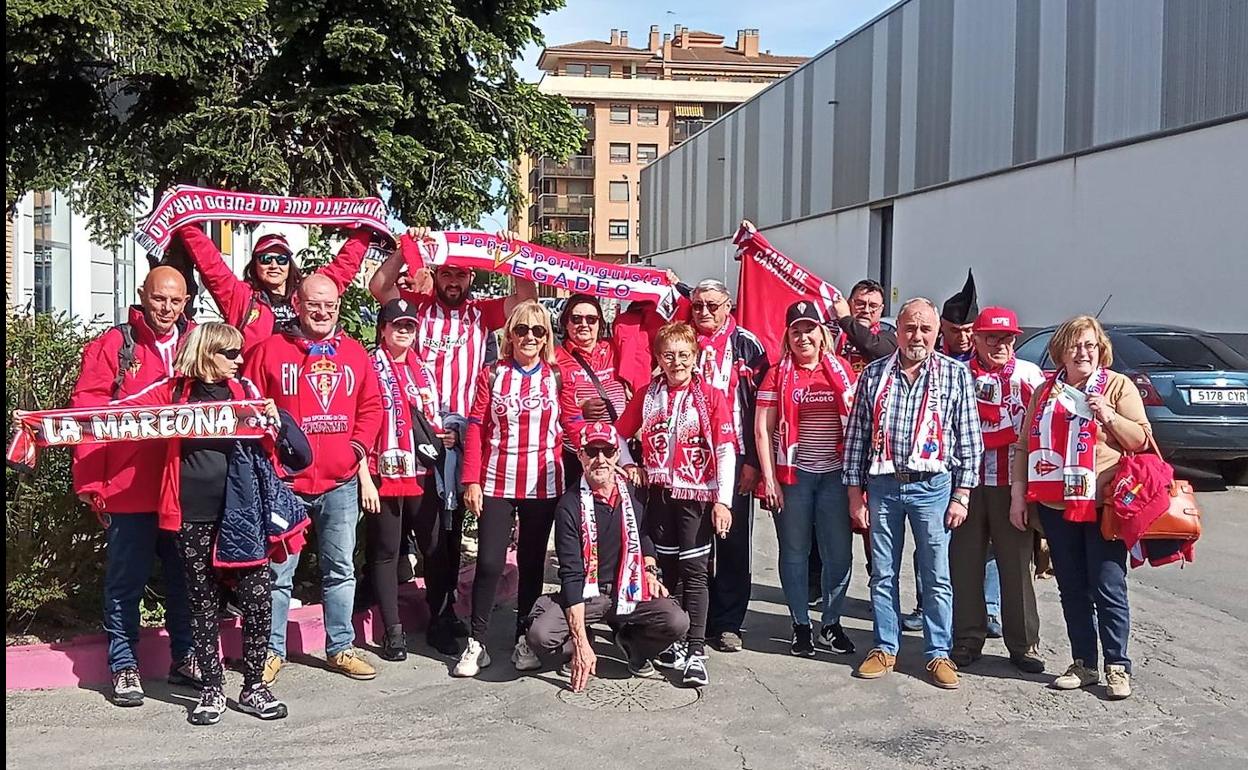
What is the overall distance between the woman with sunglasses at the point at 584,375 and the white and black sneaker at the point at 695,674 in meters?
1.07

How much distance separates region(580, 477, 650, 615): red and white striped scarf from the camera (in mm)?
5656

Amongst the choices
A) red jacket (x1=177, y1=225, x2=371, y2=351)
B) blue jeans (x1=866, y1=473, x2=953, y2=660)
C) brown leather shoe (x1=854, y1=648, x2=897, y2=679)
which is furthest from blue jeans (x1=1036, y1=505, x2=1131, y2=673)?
red jacket (x1=177, y1=225, x2=371, y2=351)

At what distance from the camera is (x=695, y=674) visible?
572 centimetres

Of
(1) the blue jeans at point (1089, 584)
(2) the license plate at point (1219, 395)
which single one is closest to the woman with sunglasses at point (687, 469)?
(1) the blue jeans at point (1089, 584)

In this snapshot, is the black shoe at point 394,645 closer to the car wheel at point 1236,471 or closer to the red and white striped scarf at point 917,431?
the red and white striped scarf at point 917,431

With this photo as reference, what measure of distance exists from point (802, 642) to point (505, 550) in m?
1.70

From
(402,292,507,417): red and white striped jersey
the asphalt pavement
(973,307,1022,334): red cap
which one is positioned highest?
(973,307,1022,334): red cap

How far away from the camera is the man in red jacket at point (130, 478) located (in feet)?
17.1

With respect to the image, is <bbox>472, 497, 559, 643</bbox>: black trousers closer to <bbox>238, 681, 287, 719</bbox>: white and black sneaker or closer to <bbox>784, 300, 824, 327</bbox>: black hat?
<bbox>238, 681, 287, 719</bbox>: white and black sneaker

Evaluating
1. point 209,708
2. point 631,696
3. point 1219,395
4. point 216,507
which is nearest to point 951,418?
point 631,696

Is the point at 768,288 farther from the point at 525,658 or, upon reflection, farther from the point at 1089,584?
the point at 525,658

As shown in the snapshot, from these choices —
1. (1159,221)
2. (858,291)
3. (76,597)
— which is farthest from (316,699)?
(1159,221)

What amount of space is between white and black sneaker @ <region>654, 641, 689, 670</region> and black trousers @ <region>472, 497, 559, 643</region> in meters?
0.73

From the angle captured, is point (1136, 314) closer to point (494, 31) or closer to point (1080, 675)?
point (494, 31)
